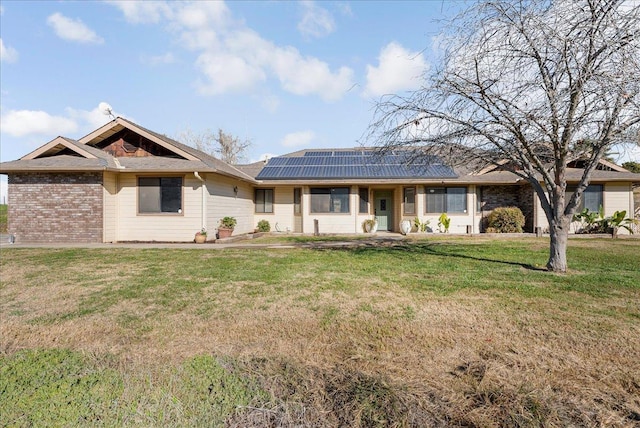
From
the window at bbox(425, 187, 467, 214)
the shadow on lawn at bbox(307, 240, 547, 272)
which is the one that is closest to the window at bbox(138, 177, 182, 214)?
the shadow on lawn at bbox(307, 240, 547, 272)

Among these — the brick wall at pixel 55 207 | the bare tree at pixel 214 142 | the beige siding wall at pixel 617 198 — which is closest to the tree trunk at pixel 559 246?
the beige siding wall at pixel 617 198

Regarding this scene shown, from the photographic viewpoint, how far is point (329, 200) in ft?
54.2

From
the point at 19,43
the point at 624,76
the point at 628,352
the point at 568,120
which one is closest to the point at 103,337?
the point at 628,352

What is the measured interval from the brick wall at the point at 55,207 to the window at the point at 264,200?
7.55m

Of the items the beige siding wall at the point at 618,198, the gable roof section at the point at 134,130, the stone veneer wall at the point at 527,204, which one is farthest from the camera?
the stone veneer wall at the point at 527,204

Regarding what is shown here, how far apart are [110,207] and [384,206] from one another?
13.4 metres

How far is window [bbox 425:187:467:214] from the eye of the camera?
16344 millimetres

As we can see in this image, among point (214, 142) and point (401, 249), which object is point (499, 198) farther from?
point (214, 142)

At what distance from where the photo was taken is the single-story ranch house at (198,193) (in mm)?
12227

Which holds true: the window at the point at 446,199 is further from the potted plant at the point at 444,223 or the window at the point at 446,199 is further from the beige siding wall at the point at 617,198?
the beige siding wall at the point at 617,198

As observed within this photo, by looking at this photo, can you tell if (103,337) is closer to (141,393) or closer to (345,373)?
(141,393)

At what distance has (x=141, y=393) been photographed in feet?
8.61

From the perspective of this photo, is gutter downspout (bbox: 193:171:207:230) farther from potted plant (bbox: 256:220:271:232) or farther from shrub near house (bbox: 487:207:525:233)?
shrub near house (bbox: 487:207:525:233)

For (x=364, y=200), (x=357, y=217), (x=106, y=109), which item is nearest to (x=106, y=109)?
(x=106, y=109)
